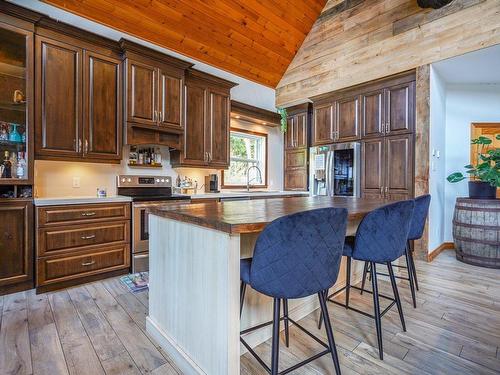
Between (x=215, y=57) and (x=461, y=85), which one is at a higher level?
(x=215, y=57)

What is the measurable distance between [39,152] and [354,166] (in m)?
3.96

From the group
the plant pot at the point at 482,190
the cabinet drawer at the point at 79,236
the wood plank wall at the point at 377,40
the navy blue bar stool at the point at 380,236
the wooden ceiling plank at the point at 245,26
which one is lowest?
the cabinet drawer at the point at 79,236

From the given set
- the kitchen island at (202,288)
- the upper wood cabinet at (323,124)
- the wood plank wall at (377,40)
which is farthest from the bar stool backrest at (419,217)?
the upper wood cabinet at (323,124)

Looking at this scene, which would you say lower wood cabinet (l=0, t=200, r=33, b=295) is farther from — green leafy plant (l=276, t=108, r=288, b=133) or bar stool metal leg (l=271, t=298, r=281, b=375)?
green leafy plant (l=276, t=108, r=288, b=133)

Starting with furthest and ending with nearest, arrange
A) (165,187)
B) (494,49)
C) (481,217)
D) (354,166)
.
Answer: (354,166)
(165,187)
(481,217)
(494,49)

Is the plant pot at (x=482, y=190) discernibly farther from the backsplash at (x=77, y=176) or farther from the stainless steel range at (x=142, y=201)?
the backsplash at (x=77, y=176)

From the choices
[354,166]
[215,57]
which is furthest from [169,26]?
[354,166]

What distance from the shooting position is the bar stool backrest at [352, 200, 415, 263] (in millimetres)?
1643

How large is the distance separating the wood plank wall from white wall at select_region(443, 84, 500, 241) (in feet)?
4.19

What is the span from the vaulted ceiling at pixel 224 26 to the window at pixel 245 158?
1.08 m

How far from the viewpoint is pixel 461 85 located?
4.25 meters

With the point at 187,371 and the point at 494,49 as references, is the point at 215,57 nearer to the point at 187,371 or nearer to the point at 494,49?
the point at 494,49

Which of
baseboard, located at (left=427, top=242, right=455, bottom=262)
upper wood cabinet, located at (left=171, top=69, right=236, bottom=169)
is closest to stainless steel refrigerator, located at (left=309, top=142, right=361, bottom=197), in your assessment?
baseboard, located at (left=427, top=242, right=455, bottom=262)

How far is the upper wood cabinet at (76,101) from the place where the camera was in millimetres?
2697
